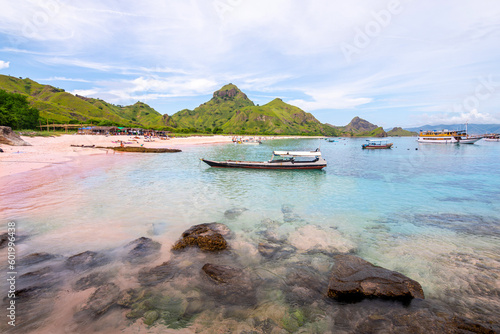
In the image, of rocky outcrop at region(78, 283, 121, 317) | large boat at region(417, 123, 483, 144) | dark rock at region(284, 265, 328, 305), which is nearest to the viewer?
rocky outcrop at region(78, 283, 121, 317)

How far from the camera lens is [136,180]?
24.5 meters

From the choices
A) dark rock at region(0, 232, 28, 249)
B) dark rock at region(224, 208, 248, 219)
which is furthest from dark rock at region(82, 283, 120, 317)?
dark rock at region(224, 208, 248, 219)

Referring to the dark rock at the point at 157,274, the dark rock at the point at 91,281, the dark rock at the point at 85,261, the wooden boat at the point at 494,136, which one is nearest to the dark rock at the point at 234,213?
the dark rock at the point at 157,274

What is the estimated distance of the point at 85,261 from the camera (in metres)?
8.70

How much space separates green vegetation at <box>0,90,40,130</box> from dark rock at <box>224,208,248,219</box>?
7977 cm

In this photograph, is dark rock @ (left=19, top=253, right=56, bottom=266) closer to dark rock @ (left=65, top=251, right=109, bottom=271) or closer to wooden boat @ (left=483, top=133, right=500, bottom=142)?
dark rock @ (left=65, top=251, right=109, bottom=271)

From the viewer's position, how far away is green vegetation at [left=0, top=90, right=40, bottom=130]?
201 feet

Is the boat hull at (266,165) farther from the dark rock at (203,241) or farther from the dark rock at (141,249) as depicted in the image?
the dark rock at (141,249)

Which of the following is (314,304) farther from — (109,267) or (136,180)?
(136,180)

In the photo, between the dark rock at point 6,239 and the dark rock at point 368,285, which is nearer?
the dark rock at point 368,285

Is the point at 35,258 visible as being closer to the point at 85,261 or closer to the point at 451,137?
the point at 85,261

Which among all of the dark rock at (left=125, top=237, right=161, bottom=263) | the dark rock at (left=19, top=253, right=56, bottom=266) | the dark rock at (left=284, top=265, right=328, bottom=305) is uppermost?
the dark rock at (left=19, top=253, right=56, bottom=266)

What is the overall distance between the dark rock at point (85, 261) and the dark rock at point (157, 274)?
1948 millimetres

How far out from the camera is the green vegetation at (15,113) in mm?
61125
